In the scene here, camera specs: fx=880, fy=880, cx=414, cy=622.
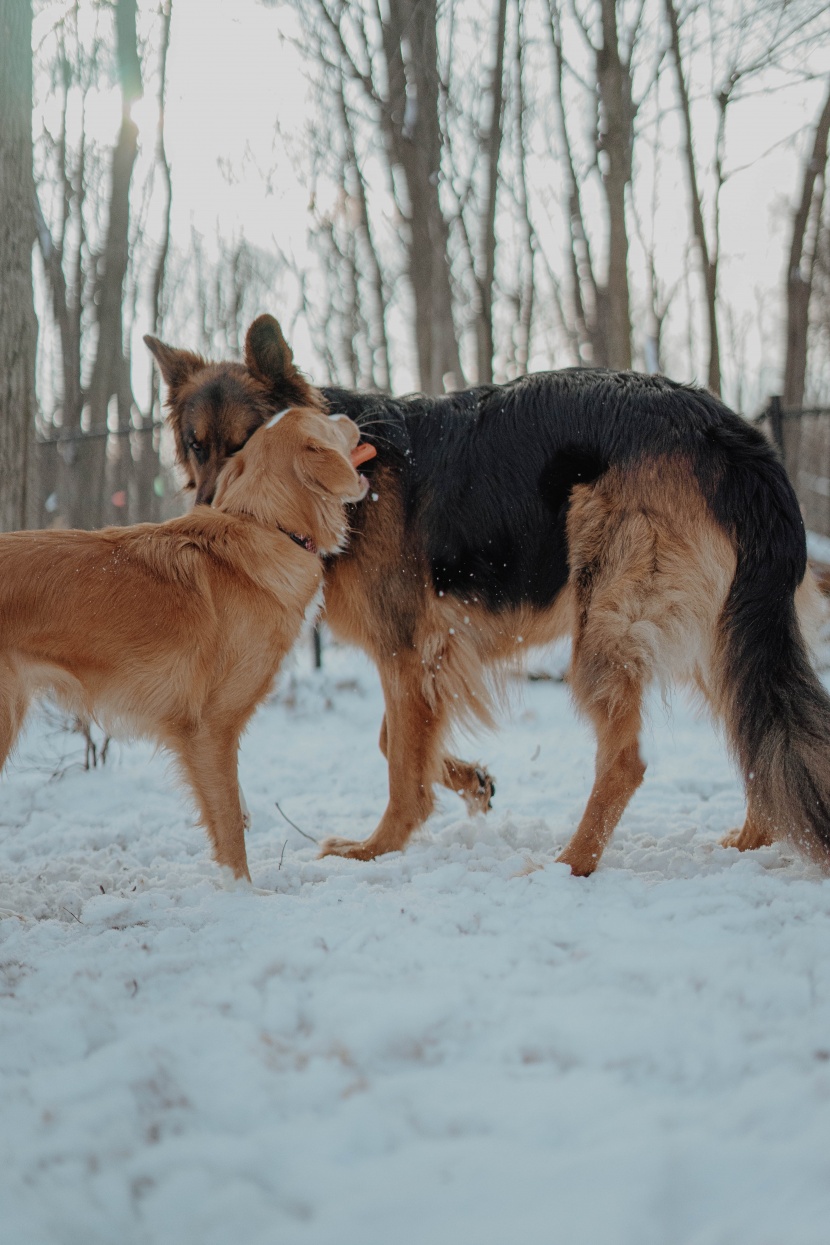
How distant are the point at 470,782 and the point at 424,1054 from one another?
8.23 feet

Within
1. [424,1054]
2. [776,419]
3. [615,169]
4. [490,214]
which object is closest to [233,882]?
[424,1054]

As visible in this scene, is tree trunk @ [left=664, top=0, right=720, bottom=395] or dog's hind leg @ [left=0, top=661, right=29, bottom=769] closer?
dog's hind leg @ [left=0, top=661, right=29, bottom=769]

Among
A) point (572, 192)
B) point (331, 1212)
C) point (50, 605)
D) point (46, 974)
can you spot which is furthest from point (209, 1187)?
point (572, 192)

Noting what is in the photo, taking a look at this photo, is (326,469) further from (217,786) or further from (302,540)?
(217,786)

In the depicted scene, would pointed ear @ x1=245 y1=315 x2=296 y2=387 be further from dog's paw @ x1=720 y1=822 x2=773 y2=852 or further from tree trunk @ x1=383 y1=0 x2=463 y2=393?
tree trunk @ x1=383 y1=0 x2=463 y2=393

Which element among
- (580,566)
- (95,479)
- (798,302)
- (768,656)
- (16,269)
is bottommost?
(768,656)

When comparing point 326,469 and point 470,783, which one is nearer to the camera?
point 326,469

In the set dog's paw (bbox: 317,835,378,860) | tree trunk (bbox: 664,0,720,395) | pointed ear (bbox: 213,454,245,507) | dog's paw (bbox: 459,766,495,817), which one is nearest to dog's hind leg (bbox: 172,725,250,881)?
dog's paw (bbox: 317,835,378,860)

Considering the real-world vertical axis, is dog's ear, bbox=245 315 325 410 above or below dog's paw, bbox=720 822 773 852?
above

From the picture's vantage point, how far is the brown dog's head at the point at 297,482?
3.51 metres

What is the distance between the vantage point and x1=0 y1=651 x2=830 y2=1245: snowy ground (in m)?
1.50

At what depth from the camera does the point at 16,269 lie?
16.4 ft

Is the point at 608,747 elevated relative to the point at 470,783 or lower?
elevated

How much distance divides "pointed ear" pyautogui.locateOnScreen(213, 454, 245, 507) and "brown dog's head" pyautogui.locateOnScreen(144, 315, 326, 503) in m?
0.34
